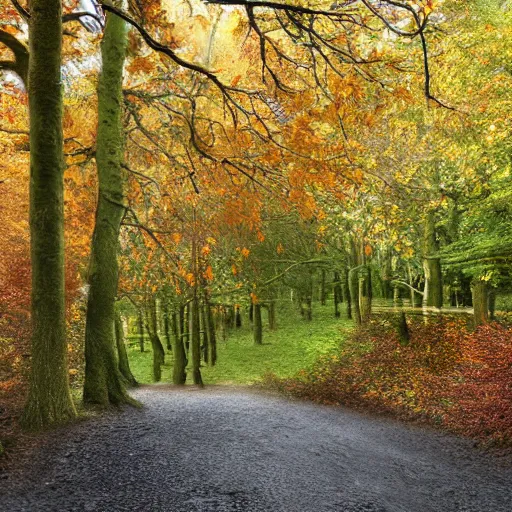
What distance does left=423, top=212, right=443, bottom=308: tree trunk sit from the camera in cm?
1527

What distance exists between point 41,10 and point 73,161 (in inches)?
191

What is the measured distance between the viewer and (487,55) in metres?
12.0

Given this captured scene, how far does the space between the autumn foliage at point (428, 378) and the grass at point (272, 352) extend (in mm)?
1926

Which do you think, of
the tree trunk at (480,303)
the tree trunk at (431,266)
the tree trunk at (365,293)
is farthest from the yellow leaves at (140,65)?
the tree trunk at (365,293)

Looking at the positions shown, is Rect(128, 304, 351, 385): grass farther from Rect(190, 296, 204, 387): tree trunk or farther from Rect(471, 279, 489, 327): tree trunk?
Rect(471, 279, 489, 327): tree trunk

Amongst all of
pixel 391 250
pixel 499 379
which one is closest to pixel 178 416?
pixel 499 379

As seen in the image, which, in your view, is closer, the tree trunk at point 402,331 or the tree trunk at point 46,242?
the tree trunk at point 46,242

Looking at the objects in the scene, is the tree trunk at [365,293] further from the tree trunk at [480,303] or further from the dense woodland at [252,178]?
the tree trunk at [480,303]

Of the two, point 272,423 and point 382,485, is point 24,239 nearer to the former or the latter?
point 272,423

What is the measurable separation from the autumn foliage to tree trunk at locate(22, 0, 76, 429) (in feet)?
23.8

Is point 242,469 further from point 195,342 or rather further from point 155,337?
point 155,337

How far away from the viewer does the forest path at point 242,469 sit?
14.0 ft

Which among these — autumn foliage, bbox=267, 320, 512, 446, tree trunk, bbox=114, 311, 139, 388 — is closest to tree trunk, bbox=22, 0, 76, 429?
tree trunk, bbox=114, 311, 139, 388

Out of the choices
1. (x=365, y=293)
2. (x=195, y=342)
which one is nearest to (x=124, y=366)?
(x=195, y=342)
